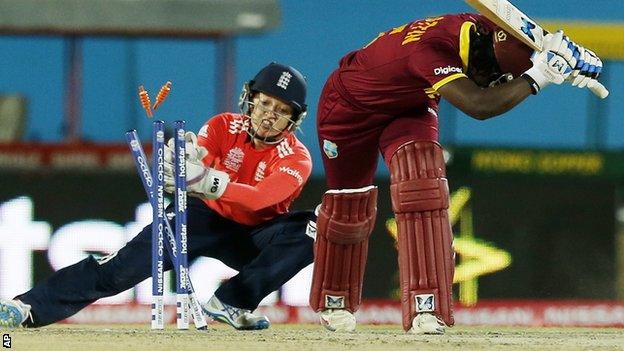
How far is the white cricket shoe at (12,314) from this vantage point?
655 cm

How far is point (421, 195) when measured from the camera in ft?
19.7

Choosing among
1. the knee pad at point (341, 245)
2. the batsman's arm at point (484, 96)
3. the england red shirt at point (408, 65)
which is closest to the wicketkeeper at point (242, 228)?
the knee pad at point (341, 245)

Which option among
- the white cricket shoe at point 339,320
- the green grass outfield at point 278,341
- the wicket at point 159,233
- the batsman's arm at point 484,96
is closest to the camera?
the green grass outfield at point 278,341

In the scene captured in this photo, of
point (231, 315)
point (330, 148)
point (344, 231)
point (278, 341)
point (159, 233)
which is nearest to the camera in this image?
point (278, 341)

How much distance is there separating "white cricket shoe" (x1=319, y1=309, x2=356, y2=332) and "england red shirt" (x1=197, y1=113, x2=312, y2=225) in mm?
548

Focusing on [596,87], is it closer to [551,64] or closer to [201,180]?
[551,64]

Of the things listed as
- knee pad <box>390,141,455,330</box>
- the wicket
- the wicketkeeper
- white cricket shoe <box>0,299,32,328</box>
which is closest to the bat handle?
knee pad <box>390,141,455,330</box>

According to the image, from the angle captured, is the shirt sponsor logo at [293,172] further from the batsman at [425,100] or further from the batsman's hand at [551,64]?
the batsman's hand at [551,64]

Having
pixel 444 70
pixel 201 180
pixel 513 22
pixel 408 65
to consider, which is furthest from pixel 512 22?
pixel 201 180

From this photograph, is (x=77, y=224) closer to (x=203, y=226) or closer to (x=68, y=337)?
(x=203, y=226)

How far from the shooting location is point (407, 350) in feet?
Result: 17.3

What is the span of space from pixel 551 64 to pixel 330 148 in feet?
3.65

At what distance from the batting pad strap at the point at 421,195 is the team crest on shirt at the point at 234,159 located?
123 cm

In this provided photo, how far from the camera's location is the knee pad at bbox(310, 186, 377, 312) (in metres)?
6.63
